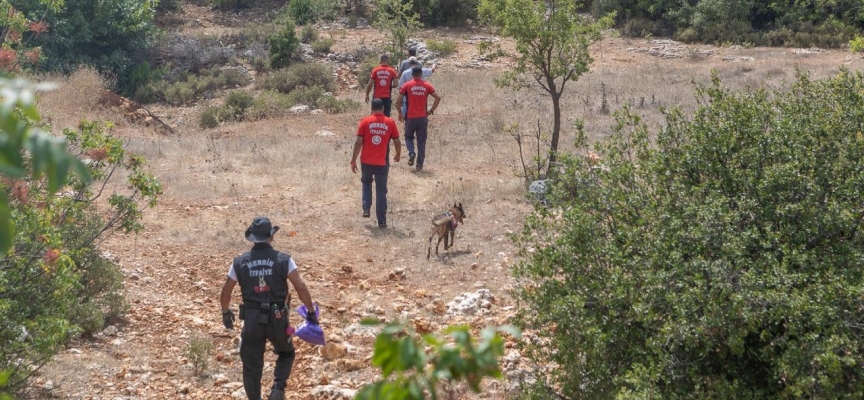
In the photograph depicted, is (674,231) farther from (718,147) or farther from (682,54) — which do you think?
(682,54)

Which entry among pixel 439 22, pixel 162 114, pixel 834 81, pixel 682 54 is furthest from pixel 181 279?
pixel 439 22

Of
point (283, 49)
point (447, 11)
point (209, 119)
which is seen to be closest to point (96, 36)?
point (283, 49)

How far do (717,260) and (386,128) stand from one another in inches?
219

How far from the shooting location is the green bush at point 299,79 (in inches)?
874

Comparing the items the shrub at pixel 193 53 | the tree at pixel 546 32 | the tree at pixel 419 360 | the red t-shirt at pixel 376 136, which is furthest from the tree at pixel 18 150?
the shrub at pixel 193 53

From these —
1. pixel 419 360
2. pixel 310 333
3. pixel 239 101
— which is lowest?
pixel 239 101

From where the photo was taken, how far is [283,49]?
24.8m

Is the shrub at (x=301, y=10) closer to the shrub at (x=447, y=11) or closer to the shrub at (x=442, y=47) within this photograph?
the shrub at (x=447, y=11)

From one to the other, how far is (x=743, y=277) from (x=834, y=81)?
2436 mm

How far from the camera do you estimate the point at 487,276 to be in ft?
29.3

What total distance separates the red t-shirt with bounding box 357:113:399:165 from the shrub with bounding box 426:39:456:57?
629 inches

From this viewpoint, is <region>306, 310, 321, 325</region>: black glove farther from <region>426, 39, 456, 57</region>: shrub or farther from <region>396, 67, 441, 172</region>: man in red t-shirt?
<region>426, 39, 456, 57</region>: shrub

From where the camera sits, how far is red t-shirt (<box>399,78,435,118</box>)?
478 inches

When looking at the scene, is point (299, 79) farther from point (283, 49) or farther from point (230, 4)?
point (230, 4)
